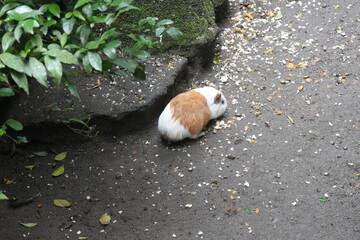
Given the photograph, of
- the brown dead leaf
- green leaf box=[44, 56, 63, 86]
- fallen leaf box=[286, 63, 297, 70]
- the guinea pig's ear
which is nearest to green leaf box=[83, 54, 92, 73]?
green leaf box=[44, 56, 63, 86]

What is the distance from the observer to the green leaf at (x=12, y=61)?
7.59 ft

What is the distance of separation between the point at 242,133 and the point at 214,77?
79 cm

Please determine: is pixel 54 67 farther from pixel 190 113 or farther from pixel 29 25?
pixel 190 113

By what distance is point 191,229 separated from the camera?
10.8 ft

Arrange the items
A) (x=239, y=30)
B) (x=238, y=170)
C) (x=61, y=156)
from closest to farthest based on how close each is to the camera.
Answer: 1. (x=238, y=170)
2. (x=61, y=156)
3. (x=239, y=30)

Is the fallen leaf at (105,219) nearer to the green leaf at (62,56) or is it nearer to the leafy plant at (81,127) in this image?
the leafy plant at (81,127)

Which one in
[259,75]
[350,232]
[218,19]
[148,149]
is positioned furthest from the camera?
[218,19]

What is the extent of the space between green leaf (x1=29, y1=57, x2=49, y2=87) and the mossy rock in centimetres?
209

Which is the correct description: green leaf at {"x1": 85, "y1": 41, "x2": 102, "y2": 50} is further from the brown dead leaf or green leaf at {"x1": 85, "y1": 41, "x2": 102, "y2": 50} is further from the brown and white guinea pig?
the brown dead leaf

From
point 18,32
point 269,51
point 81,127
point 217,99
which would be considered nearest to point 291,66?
point 269,51

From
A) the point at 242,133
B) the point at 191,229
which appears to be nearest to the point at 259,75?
the point at 242,133

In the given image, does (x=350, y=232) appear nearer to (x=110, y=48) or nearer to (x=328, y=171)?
(x=328, y=171)

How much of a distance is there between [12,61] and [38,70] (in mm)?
121

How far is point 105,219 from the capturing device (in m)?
3.39
